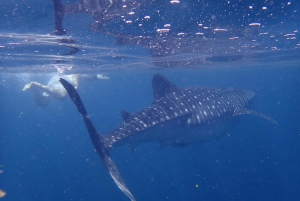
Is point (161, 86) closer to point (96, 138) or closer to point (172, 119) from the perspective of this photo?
point (172, 119)

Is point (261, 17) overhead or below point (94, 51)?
overhead

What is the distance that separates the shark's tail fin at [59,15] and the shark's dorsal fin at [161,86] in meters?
4.15

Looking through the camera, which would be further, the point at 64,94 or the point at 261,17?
the point at 64,94

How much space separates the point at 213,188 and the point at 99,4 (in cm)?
1913

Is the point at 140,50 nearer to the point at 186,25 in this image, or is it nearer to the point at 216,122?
the point at 186,25

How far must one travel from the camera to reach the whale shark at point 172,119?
730 centimetres

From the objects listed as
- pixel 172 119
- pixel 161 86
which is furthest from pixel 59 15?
pixel 172 119

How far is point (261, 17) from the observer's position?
10.3 metres

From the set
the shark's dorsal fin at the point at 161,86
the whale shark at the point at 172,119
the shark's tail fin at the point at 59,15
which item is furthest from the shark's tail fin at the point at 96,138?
the shark's dorsal fin at the point at 161,86

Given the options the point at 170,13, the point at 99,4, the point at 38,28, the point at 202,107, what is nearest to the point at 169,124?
the point at 202,107

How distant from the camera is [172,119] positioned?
30.9 feet

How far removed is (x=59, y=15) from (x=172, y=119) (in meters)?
5.46

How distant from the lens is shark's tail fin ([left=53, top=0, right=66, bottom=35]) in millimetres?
7637

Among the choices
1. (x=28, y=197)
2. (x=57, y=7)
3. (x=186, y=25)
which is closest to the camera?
(x=57, y=7)
